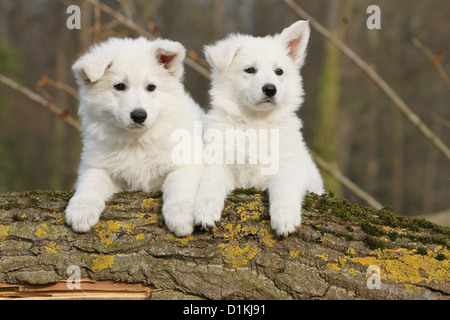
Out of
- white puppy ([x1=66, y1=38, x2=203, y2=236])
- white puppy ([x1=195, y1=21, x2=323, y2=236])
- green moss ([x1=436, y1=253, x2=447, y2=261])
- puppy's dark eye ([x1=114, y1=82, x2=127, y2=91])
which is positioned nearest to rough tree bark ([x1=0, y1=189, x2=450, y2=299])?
green moss ([x1=436, y1=253, x2=447, y2=261])

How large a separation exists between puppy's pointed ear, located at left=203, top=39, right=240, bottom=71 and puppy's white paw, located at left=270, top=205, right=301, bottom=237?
1.73m

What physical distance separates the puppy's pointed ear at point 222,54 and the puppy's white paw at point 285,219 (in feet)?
5.67

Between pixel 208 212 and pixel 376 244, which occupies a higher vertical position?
pixel 208 212

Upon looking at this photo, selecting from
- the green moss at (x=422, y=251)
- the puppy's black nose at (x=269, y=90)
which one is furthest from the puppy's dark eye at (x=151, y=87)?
the green moss at (x=422, y=251)

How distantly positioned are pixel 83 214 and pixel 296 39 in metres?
2.69

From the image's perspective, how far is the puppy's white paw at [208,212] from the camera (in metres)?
3.30

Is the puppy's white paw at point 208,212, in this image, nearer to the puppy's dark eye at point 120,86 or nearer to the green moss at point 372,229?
the green moss at point 372,229

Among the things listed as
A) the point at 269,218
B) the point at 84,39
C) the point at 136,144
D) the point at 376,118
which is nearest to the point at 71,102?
the point at 84,39

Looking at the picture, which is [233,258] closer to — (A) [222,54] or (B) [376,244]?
(B) [376,244]

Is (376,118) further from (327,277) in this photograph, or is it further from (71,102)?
(327,277)

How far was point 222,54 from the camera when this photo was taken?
4504mm

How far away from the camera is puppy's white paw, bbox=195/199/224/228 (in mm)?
3305

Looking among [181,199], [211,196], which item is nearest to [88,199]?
[181,199]

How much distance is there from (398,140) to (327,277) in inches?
726
